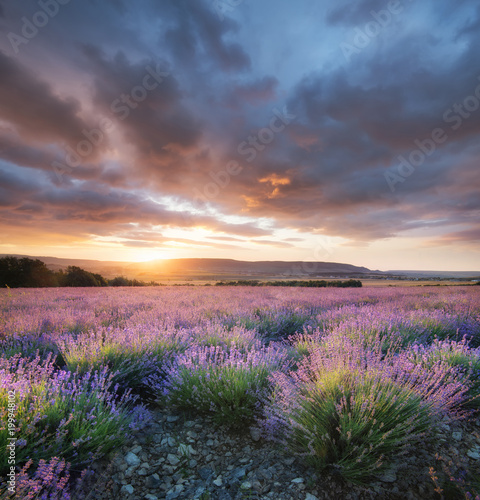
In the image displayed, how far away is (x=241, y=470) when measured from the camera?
2219 millimetres

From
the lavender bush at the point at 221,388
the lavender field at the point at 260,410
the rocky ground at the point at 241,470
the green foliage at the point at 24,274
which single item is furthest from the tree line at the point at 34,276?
the rocky ground at the point at 241,470

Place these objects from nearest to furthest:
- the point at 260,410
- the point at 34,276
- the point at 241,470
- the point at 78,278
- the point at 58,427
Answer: the point at 58,427 → the point at 241,470 → the point at 260,410 → the point at 34,276 → the point at 78,278

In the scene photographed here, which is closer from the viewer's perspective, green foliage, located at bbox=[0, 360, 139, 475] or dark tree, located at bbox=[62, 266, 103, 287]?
green foliage, located at bbox=[0, 360, 139, 475]

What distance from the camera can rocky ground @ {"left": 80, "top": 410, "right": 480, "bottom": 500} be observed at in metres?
1.98

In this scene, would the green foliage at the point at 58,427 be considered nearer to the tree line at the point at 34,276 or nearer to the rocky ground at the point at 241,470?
the rocky ground at the point at 241,470

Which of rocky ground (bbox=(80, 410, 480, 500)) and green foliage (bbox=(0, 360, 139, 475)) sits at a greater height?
green foliage (bbox=(0, 360, 139, 475))

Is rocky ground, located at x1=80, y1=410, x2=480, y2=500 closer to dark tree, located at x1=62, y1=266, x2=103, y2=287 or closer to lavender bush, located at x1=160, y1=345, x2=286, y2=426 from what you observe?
lavender bush, located at x1=160, y1=345, x2=286, y2=426

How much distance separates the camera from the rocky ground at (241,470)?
77.8 inches

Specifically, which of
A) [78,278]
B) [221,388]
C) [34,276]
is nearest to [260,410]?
[221,388]

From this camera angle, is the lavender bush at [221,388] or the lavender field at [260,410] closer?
the lavender field at [260,410]

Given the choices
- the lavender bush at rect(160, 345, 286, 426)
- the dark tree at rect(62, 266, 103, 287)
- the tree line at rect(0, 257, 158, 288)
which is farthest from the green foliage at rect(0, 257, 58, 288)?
the lavender bush at rect(160, 345, 286, 426)

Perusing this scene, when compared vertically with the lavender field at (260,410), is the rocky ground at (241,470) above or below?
below

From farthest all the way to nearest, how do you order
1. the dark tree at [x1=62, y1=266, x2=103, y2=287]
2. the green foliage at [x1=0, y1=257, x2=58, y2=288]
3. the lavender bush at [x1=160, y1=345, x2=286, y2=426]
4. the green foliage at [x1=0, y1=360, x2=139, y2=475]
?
the dark tree at [x1=62, y1=266, x2=103, y2=287], the green foliage at [x1=0, y1=257, x2=58, y2=288], the lavender bush at [x1=160, y1=345, x2=286, y2=426], the green foliage at [x1=0, y1=360, x2=139, y2=475]

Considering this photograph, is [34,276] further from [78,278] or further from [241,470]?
[241,470]
